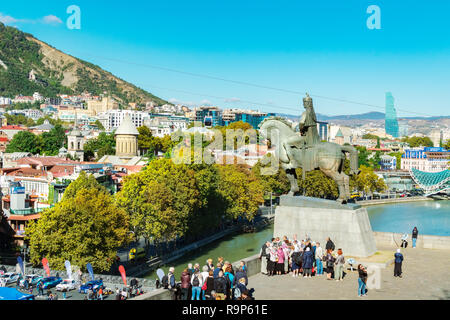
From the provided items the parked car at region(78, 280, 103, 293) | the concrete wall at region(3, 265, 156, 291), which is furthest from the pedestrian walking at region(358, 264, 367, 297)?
the parked car at region(78, 280, 103, 293)

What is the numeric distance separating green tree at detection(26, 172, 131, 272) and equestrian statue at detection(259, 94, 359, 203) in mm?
13243

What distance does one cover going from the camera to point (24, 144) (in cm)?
8819

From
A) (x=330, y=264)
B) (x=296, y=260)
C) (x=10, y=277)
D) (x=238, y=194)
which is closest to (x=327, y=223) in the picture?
(x=330, y=264)

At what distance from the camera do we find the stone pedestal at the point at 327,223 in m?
16.3

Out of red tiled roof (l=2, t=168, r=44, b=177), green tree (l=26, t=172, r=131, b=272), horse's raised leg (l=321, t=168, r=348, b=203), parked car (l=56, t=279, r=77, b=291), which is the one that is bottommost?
parked car (l=56, t=279, r=77, b=291)

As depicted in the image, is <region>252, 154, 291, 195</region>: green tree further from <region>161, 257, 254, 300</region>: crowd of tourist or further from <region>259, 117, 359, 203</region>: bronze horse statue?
<region>161, 257, 254, 300</region>: crowd of tourist

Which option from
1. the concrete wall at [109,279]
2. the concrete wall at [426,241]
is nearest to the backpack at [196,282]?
the concrete wall at [109,279]

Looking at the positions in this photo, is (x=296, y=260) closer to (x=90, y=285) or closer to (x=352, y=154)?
(x=352, y=154)

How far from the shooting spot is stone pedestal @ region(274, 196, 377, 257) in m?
16.3

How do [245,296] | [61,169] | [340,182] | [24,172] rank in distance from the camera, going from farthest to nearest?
[61,169] < [24,172] < [340,182] < [245,296]

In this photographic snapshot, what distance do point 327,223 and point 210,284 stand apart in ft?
23.8
